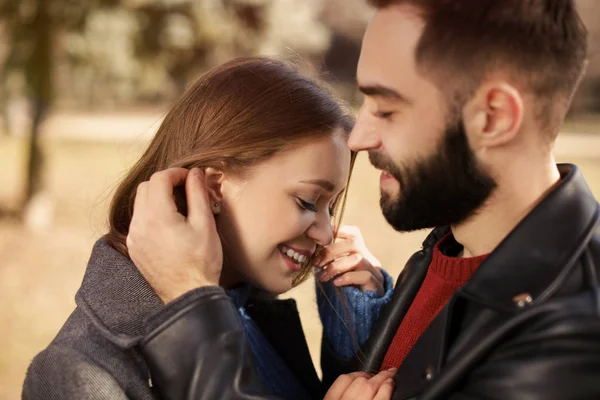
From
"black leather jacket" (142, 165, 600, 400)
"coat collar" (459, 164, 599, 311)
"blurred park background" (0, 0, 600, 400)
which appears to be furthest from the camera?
"blurred park background" (0, 0, 600, 400)

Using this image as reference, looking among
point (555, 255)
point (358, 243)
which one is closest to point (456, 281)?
point (555, 255)

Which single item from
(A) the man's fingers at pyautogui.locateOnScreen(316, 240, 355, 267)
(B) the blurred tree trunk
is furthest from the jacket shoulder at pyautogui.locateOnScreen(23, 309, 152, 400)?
(B) the blurred tree trunk

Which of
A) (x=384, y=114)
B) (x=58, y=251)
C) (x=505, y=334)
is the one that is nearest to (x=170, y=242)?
(x=384, y=114)

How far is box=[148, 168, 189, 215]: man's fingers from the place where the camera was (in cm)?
215

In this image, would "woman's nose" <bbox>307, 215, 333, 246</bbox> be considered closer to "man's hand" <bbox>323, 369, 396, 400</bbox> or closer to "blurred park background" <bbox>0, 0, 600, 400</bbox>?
"man's hand" <bbox>323, 369, 396, 400</bbox>

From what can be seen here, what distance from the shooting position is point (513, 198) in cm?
207

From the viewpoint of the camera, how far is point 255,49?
45.6 feet

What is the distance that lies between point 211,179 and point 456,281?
0.79 meters

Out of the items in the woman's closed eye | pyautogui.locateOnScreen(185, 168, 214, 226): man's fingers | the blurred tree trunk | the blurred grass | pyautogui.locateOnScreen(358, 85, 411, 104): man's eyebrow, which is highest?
pyautogui.locateOnScreen(358, 85, 411, 104): man's eyebrow

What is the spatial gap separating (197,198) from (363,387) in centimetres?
68

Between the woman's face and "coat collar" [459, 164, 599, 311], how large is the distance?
63 cm

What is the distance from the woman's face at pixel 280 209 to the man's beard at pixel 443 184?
0.29 m

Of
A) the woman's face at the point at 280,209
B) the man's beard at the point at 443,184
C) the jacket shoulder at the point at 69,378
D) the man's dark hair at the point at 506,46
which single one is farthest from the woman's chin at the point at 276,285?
the man's dark hair at the point at 506,46

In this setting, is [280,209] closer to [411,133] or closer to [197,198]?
[197,198]
